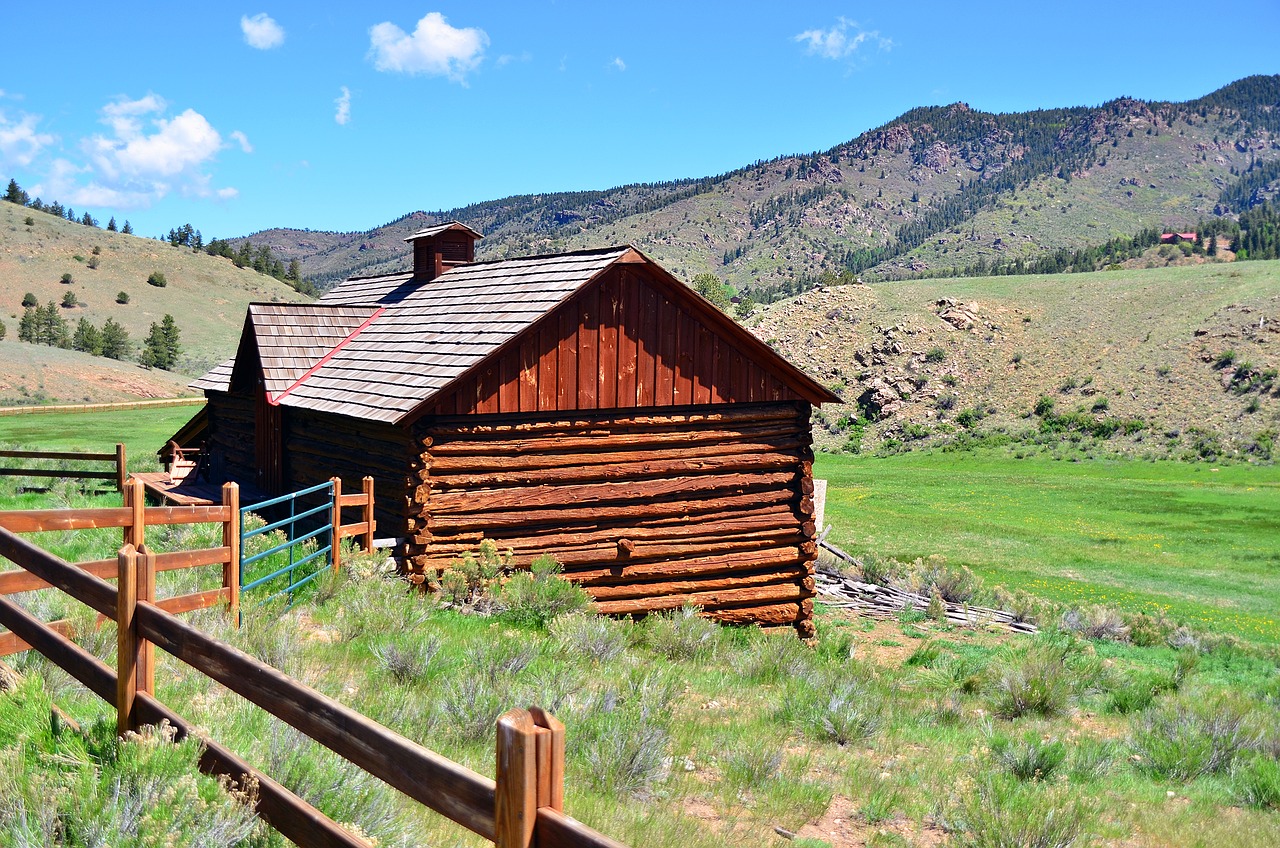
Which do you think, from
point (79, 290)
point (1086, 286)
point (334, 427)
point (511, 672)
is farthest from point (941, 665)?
point (79, 290)

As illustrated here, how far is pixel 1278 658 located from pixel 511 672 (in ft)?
48.5

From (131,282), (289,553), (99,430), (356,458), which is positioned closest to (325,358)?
(356,458)

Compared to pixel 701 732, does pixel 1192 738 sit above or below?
below

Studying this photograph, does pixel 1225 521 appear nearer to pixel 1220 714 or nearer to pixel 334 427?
pixel 1220 714

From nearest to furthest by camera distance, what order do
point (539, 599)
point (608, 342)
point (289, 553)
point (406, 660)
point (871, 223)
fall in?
1. point (406, 660)
2. point (289, 553)
3. point (539, 599)
4. point (608, 342)
5. point (871, 223)

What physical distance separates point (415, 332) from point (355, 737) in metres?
13.3

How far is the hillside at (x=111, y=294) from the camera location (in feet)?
169

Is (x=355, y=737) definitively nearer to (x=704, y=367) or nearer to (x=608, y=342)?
(x=608, y=342)

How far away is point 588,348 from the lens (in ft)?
45.2

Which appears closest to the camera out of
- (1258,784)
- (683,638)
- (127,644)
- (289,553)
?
(127,644)

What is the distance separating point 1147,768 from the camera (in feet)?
27.9

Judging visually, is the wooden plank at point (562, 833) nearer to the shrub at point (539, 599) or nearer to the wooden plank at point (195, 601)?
the wooden plank at point (195, 601)

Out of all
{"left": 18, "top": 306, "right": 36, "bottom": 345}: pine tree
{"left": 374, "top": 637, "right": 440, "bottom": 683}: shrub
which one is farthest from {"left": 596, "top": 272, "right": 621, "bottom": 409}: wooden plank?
{"left": 18, "top": 306, "right": 36, "bottom": 345}: pine tree

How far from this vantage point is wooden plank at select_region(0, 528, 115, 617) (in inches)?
181
